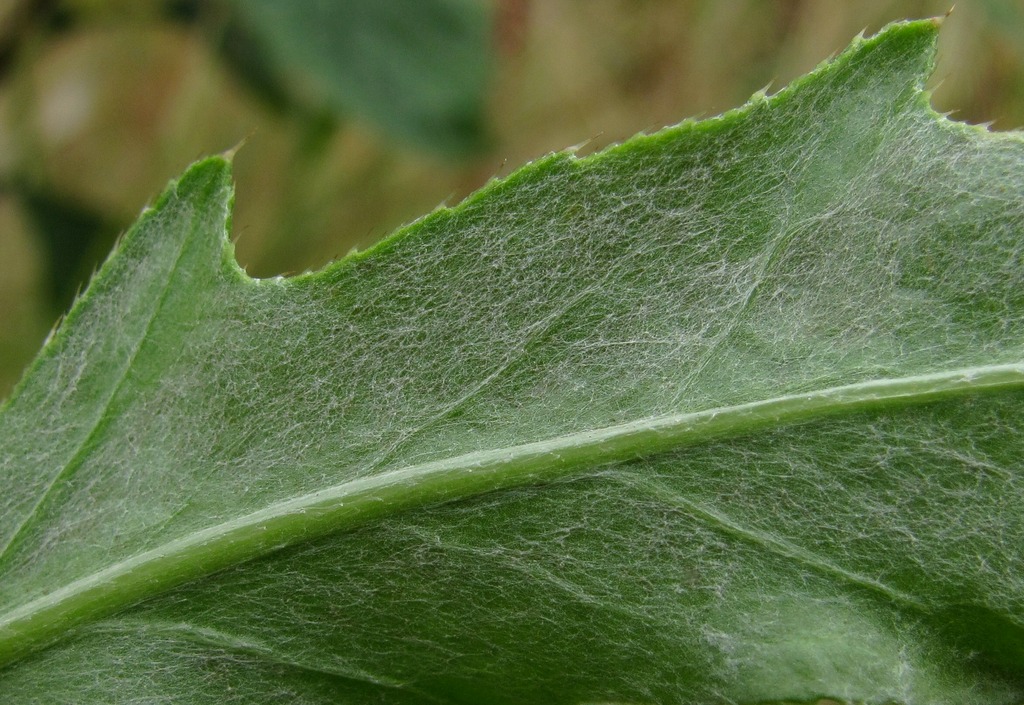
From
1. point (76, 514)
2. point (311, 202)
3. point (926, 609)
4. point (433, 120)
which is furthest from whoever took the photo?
point (311, 202)

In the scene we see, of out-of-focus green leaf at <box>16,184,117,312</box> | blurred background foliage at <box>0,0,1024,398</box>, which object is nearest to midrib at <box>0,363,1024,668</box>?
blurred background foliage at <box>0,0,1024,398</box>

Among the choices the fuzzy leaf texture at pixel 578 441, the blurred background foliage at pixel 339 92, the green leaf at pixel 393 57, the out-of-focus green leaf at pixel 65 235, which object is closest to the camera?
the fuzzy leaf texture at pixel 578 441

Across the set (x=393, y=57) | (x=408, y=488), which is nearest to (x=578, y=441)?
(x=408, y=488)

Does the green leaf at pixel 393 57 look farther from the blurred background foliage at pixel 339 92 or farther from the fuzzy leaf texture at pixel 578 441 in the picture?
the fuzzy leaf texture at pixel 578 441

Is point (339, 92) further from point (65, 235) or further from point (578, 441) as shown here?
point (578, 441)

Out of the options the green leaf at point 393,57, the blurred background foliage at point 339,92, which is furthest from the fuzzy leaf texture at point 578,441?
the green leaf at point 393,57

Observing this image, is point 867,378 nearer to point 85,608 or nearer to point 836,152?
point 836,152

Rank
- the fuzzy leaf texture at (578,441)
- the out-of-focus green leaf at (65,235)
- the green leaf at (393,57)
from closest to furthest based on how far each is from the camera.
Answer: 1. the fuzzy leaf texture at (578,441)
2. the green leaf at (393,57)
3. the out-of-focus green leaf at (65,235)

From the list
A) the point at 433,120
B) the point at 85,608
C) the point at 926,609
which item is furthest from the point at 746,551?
the point at 433,120
